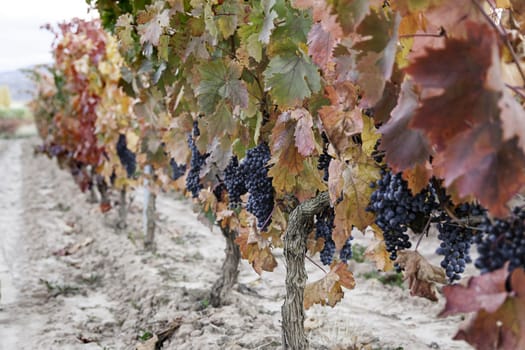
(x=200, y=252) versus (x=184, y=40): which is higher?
(x=184, y=40)

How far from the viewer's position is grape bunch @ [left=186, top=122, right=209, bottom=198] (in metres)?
3.35

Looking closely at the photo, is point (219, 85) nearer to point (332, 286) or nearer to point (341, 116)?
point (341, 116)

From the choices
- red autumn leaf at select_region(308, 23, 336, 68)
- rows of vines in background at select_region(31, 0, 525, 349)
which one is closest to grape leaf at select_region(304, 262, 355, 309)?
rows of vines in background at select_region(31, 0, 525, 349)

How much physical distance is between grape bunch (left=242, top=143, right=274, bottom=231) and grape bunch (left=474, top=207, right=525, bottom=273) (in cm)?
147

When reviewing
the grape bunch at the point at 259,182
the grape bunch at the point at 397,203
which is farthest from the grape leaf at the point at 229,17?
the grape bunch at the point at 397,203

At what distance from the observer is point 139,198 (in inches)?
452

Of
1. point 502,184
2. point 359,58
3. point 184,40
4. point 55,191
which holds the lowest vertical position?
point 55,191

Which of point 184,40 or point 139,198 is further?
point 139,198

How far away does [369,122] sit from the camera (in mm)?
1786

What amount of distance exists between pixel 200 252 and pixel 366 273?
214 centimetres

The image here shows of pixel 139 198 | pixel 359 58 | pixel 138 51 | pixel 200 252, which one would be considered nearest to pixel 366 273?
pixel 200 252

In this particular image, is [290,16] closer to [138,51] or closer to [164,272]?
[138,51]

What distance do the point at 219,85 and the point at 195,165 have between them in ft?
3.50

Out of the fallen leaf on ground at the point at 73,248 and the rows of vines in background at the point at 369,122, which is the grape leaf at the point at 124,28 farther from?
the fallen leaf on ground at the point at 73,248
